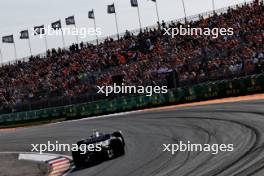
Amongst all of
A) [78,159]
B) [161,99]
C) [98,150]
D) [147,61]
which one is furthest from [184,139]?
[147,61]

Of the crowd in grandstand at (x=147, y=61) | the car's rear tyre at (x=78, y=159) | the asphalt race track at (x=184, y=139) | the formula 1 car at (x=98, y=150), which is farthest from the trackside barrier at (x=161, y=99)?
the car's rear tyre at (x=78, y=159)

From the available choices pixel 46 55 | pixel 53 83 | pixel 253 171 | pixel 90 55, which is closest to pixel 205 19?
pixel 90 55

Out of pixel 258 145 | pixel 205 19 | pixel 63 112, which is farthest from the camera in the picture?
pixel 63 112

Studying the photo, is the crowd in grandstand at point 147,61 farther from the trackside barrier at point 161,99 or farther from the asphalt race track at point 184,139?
the asphalt race track at point 184,139

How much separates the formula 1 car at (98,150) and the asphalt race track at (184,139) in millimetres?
371

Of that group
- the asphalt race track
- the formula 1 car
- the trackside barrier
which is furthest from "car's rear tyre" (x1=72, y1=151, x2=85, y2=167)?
the trackside barrier

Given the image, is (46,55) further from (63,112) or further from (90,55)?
(63,112)

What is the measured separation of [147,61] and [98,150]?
20282mm

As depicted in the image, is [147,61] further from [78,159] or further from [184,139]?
[78,159]

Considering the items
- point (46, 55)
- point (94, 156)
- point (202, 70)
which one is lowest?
point (94, 156)

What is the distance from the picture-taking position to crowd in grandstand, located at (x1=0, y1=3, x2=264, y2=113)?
29344 millimetres

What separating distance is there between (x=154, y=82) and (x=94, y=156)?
1756 cm

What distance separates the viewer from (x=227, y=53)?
29.2 metres

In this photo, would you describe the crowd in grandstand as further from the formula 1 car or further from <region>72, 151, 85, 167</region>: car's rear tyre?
<region>72, 151, 85, 167</region>: car's rear tyre
